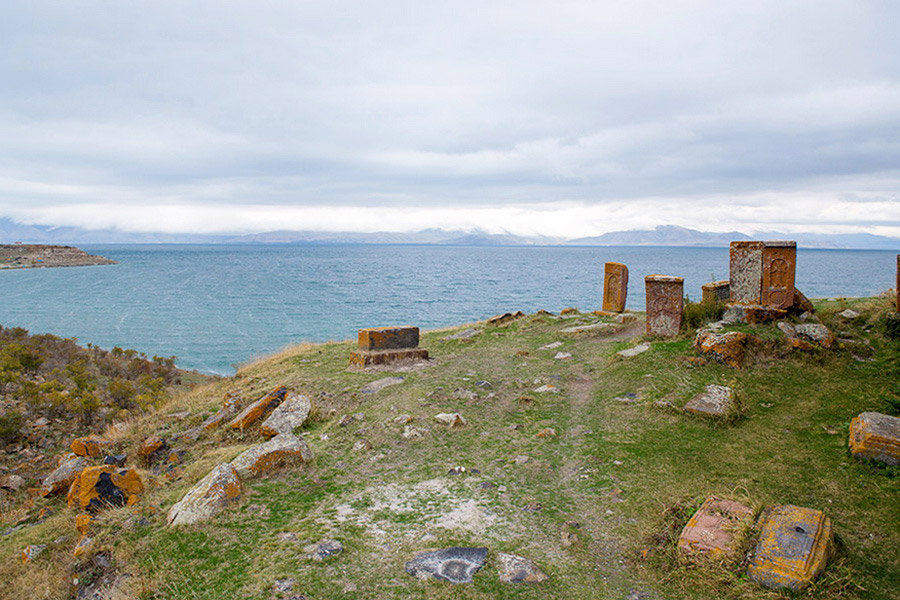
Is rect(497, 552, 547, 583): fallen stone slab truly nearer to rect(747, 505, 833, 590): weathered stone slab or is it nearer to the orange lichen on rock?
rect(747, 505, 833, 590): weathered stone slab

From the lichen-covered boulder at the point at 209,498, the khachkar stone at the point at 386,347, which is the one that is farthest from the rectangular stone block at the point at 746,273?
the lichen-covered boulder at the point at 209,498

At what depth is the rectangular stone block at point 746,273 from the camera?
1074cm

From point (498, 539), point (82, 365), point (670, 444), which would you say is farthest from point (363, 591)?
point (82, 365)

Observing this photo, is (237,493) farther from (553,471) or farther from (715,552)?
(715,552)

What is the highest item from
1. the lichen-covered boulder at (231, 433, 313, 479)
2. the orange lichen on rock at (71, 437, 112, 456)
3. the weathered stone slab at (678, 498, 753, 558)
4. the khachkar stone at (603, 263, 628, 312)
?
the khachkar stone at (603, 263, 628, 312)

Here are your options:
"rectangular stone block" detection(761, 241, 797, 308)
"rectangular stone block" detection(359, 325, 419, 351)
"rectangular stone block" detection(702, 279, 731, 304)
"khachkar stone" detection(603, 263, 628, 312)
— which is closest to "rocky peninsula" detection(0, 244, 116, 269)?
"rectangular stone block" detection(359, 325, 419, 351)

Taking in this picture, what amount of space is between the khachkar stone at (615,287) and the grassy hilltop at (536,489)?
6.20m

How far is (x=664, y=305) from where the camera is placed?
11.2 meters

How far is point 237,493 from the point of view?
18.2 feet

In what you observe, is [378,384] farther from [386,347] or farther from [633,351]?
[633,351]

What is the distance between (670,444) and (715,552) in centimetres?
247

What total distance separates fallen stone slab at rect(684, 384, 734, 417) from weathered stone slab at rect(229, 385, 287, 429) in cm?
676

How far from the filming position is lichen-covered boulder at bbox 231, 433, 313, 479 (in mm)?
6088

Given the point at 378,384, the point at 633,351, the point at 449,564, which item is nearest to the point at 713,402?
the point at 633,351
